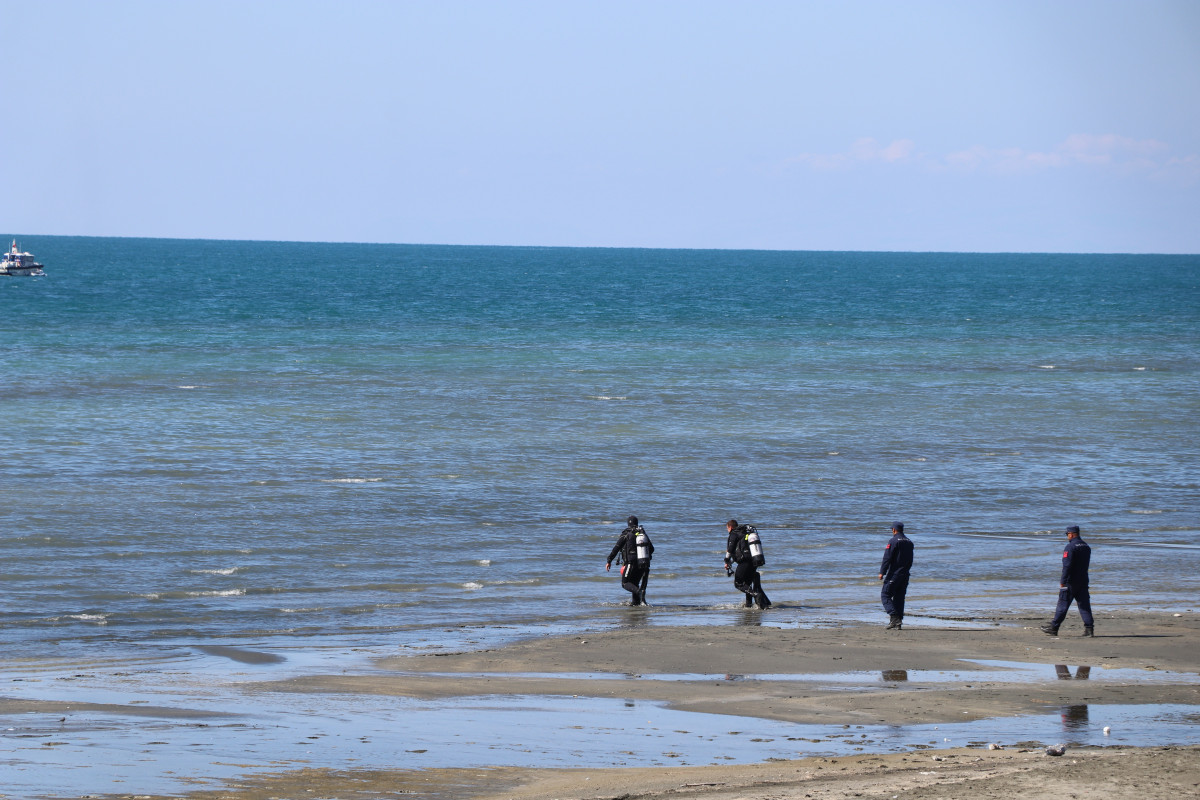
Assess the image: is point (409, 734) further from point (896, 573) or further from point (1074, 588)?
point (1074, 588)

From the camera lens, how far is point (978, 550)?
21531 mm

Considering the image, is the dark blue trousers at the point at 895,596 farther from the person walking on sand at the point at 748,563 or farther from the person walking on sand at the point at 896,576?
the person walking on sand at the point at 748,563

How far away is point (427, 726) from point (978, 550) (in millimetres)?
12710

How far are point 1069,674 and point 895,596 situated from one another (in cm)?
284

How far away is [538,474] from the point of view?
2839cm

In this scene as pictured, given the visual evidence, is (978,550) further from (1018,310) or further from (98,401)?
(1018,310)

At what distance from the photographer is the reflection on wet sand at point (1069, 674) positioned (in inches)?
513

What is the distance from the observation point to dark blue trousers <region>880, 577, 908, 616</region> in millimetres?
15719

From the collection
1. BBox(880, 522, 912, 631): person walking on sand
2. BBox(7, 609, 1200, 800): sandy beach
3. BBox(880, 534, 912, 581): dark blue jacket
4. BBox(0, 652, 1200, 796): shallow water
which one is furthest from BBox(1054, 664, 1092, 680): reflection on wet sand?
BBox(880, 534, 912, 581): dark blue jacket

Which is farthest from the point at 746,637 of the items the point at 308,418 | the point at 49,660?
the point at 308,418

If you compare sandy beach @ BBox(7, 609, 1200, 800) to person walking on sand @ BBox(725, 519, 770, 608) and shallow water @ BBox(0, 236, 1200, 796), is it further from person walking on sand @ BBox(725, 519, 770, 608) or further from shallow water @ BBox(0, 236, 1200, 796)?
person walking on sand @ BBox(725, 519, 770, 608)

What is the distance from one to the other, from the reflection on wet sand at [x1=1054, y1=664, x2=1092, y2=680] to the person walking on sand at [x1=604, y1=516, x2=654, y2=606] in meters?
5.50

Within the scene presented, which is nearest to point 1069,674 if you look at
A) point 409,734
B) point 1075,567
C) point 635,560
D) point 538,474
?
point 1075,567

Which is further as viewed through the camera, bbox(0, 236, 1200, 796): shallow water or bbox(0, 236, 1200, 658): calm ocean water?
bbox(0, 236, 1200, 658): calm ocean water
